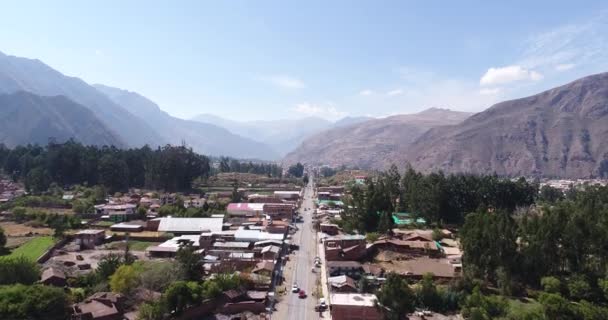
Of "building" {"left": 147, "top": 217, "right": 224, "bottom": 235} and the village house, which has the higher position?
"building" {"left": 147, "top": 217, "right": 224, "bottom": 235}

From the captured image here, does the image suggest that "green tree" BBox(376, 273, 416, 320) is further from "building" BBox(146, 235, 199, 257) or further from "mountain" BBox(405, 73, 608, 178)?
"mountain" BBox(405, 73, 608, 178)

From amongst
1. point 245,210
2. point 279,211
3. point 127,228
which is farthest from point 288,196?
point 127,228

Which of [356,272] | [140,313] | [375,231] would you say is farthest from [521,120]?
[140,313]

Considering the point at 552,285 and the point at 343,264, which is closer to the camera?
the point at 552,285

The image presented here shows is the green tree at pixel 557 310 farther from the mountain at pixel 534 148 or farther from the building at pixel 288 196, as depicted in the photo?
the mountain at pixel 534 148

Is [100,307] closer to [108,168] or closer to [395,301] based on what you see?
[395,301]

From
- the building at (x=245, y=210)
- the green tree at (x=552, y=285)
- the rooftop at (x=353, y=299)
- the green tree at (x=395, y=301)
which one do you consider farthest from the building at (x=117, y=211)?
the green tree at (x=552, y=285)

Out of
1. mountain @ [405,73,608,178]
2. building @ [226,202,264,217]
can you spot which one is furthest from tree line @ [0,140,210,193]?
mountain @ [405,73,608,178]
